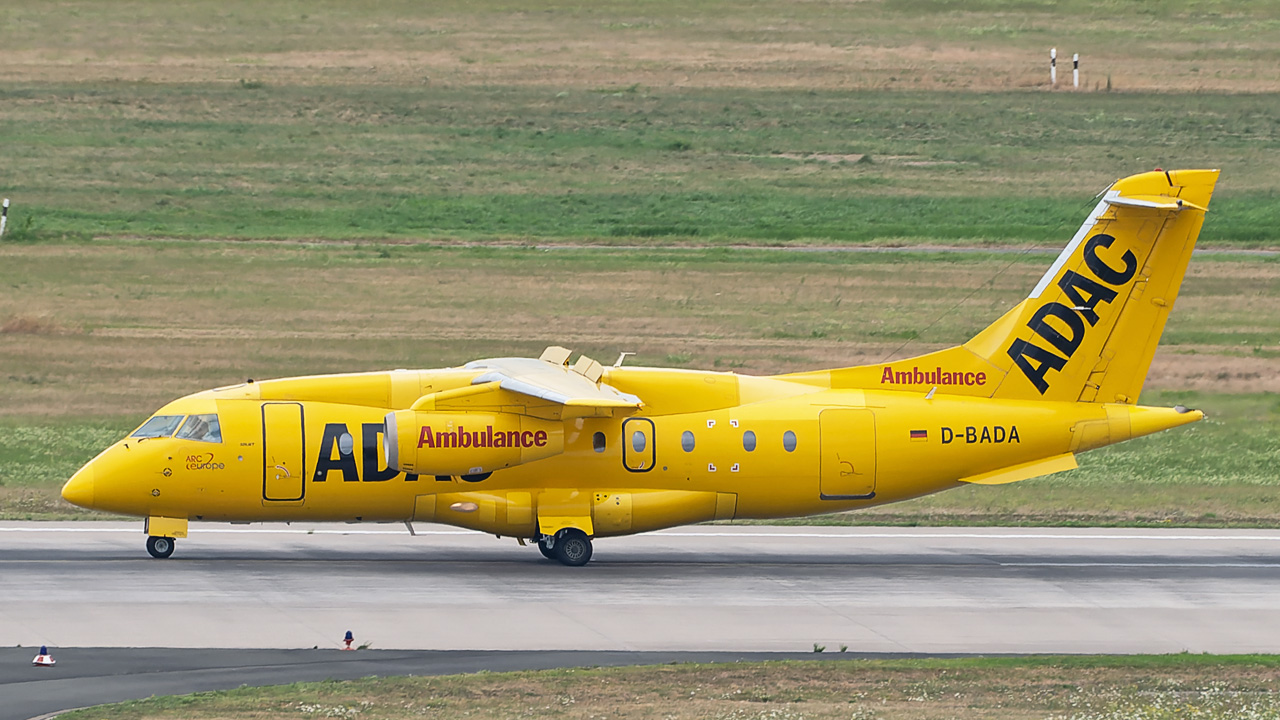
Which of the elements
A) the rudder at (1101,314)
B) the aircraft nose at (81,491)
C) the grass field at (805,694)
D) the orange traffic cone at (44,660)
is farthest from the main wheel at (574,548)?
the orange traffic cone at (44,660)

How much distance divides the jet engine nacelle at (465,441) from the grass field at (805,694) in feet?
19.3

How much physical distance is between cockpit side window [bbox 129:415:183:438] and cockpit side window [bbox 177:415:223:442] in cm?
17

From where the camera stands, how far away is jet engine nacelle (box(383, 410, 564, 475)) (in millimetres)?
28312

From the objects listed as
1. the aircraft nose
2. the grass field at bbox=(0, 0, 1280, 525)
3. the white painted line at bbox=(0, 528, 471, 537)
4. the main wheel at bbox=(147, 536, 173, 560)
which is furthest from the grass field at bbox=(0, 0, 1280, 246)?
the aircraft nose

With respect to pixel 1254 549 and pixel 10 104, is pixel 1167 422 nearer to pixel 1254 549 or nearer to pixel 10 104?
pixel 1254 549

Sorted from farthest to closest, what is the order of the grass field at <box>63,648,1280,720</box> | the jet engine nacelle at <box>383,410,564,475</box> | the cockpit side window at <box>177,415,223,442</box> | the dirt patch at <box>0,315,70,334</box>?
the dirt patch at <box>0,315,70,334</box>
the cockpit side window at <box>177,415,223,442</box>
the jet engine nacelle at <box>383,410,564,475</box>
the grass field at <box>63,648,1280,720</box>

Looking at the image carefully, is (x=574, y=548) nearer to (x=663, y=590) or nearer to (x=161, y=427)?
(x=663, y=590)

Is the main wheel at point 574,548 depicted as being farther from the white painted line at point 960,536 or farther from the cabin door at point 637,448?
the white painted line at point 960,536

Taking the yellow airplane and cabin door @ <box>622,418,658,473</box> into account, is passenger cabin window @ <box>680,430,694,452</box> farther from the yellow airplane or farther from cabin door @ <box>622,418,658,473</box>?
cabin door @ <box>622,418,658,473</box>

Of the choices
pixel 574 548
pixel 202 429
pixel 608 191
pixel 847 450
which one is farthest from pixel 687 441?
pixel 608 191

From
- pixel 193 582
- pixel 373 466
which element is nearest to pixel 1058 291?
pixel 373 466

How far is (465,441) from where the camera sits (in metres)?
28.6

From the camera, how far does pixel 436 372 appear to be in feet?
99.9

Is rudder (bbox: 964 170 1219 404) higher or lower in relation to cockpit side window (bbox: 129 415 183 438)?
higher
